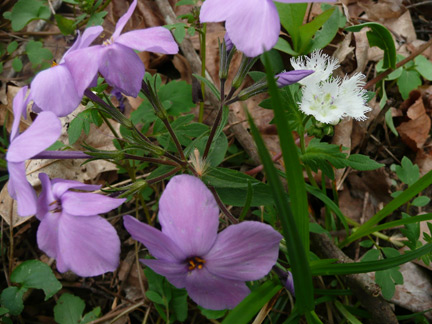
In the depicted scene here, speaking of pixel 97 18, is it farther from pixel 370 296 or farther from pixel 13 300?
pixel 370 296

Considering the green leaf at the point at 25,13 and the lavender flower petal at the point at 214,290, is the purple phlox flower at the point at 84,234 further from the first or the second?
the green leaf at the point at 25,13

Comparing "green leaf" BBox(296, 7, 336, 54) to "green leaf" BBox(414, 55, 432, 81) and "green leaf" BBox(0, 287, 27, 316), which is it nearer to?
"green leaf" BBox(414, 55, 432, 81)

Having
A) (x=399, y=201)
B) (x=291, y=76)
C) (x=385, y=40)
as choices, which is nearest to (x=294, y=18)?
(x=385, y=40)

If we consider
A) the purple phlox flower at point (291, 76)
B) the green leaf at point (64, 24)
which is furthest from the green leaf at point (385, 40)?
the green leaf at point (64, 24)

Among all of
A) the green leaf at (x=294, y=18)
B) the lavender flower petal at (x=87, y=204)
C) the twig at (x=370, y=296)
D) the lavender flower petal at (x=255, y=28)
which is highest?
the lavender flower petal at (x=255, y=28)

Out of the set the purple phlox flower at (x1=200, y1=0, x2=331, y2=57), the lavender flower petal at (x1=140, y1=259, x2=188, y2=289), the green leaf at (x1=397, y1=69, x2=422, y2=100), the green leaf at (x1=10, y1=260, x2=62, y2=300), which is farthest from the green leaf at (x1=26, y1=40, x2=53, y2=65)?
the green leaf at (x1=397, y1=69, x2=422, y2=100)
